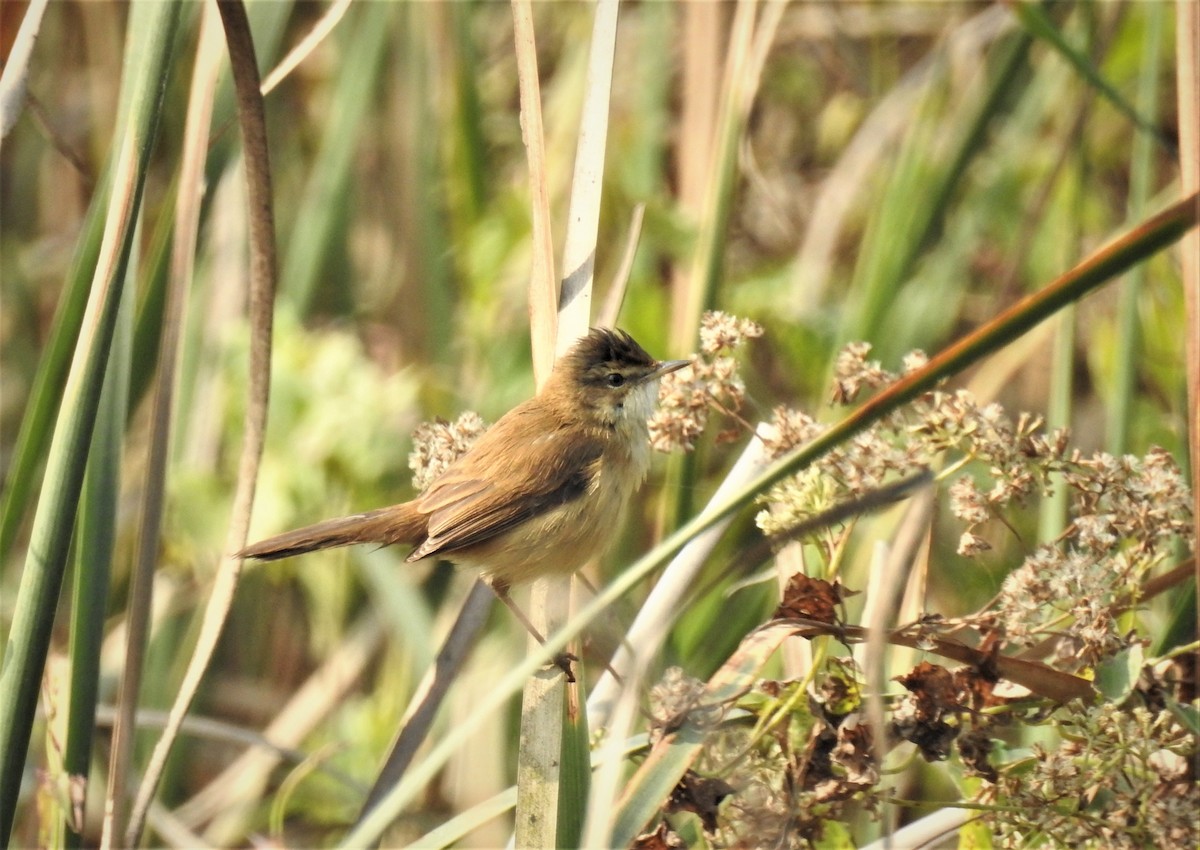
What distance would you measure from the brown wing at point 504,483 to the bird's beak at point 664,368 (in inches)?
7.7

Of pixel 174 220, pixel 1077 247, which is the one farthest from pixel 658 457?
pixel 174 220

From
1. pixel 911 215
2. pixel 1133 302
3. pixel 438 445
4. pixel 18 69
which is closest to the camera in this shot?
pixel 18 69

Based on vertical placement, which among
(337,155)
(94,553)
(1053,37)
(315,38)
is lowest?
(94,553)

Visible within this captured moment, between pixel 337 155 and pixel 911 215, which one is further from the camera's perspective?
pixel 337 155

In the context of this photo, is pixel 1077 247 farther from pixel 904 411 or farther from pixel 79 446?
pixel 79 446

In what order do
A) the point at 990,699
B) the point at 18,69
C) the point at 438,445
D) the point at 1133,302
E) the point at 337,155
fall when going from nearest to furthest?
1. the point at 990,699
2. the point at 18,69
3. the point at 438,445
4. the point at 1133,302
5. the point at 337,155

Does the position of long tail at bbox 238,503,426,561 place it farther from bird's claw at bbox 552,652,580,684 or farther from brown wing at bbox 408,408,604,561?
bird's claw at bbox 552,652,580,684

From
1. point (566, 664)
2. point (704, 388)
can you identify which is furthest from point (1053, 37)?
point (566, 664)

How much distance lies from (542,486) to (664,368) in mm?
393

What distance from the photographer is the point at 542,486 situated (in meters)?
2.90

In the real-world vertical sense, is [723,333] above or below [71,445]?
above

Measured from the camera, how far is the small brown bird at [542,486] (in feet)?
9.02

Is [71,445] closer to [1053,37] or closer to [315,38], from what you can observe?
[315,38]

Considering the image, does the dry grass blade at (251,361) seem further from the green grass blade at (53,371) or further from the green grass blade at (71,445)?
the green grass blade at (53,371)
